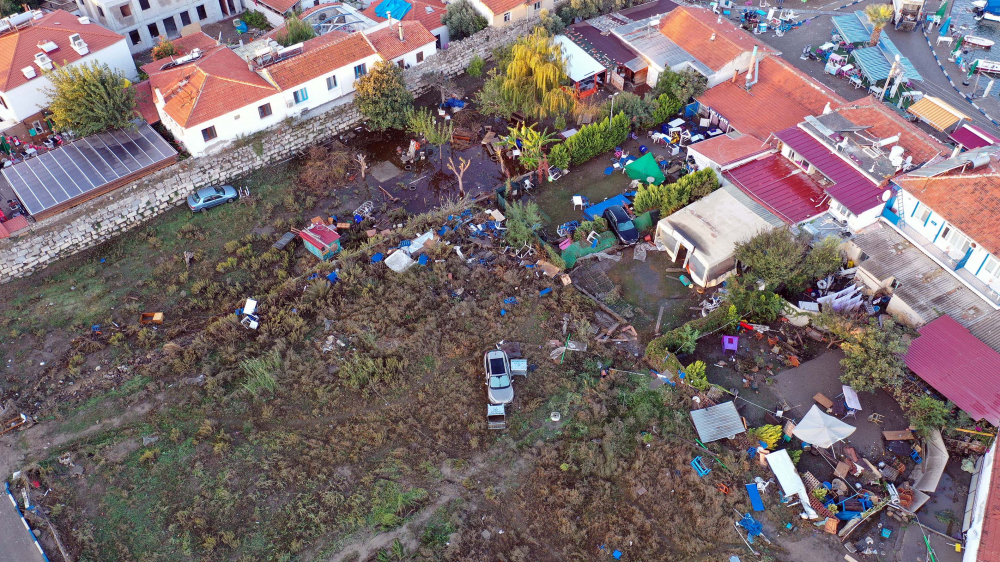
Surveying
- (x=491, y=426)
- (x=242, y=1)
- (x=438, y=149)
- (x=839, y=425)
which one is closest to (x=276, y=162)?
(x=438, y=149)

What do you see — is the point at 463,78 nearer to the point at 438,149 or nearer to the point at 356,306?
the point at 438,149

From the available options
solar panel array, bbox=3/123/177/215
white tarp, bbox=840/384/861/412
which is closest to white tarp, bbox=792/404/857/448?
white tarp, bbox=840/384/861/412

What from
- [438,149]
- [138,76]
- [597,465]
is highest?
[138,76]

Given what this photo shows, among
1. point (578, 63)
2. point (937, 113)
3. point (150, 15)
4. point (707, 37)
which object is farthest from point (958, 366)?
point (150, 15)

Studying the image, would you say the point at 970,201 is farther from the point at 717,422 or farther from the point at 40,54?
the point at 40,54

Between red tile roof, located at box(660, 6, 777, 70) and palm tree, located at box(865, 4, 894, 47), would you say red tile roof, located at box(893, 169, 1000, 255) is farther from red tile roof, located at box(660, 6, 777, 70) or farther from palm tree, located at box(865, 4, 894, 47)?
palm tree, located at box(865, 4, 894, 47)

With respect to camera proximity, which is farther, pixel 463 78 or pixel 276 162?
pixel 463 78
